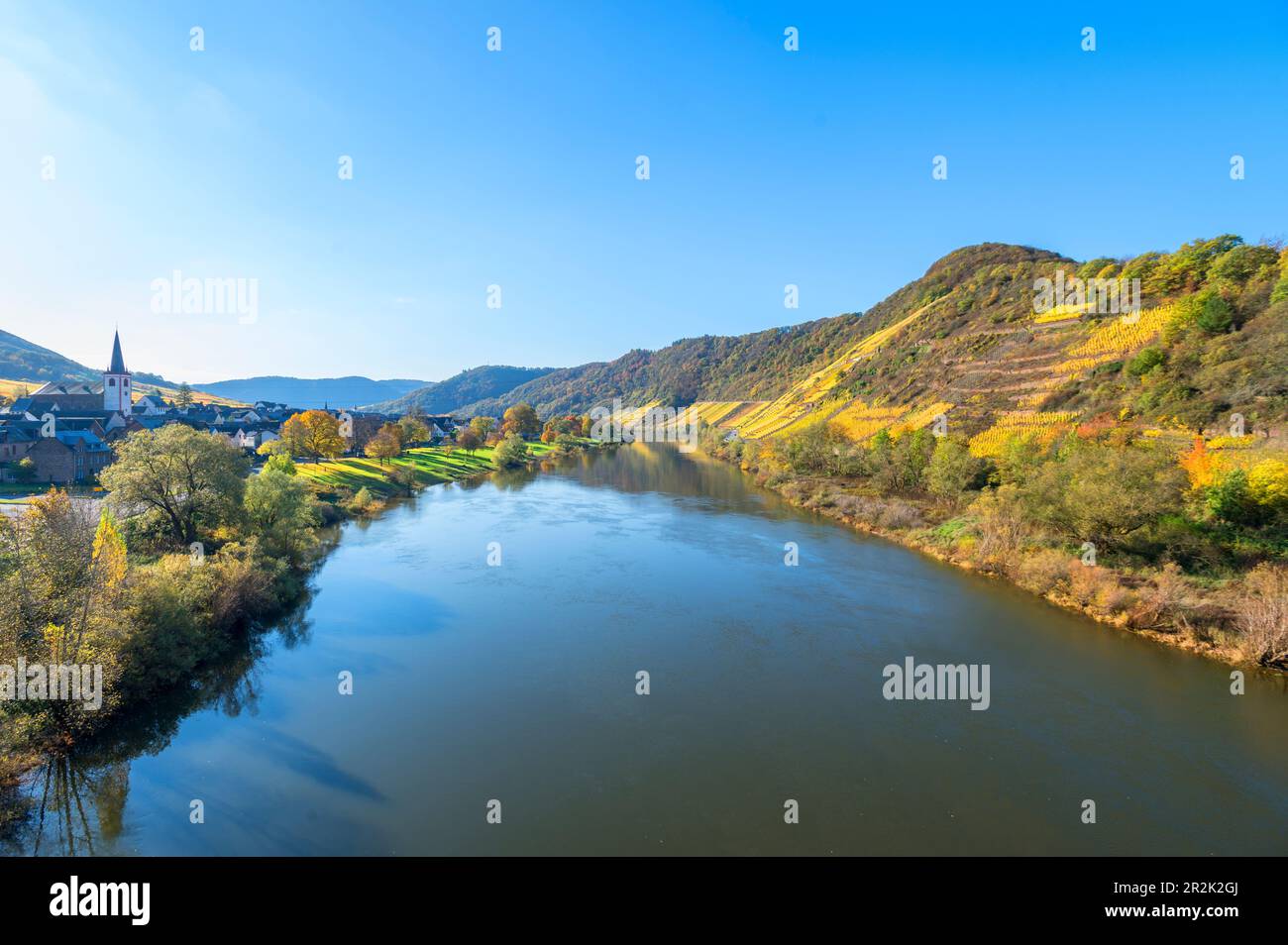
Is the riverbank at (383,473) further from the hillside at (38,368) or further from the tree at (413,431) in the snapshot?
the hillside at (38,368)

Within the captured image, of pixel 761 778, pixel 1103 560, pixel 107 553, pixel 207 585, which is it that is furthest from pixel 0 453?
pixel 1103 560

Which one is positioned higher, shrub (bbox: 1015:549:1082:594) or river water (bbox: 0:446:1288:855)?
shrub (bbox: 1015:549:1082:594)

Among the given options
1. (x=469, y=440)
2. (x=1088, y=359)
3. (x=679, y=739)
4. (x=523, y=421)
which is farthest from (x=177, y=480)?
(x=523, y=421)

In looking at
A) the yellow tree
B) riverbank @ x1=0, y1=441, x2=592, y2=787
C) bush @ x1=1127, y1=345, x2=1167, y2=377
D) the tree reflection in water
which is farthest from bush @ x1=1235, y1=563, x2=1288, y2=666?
riverbank @ x1=0, y1=441, x2=592, y2=787

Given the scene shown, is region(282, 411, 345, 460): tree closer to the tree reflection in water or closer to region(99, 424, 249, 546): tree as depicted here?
region(99, 424, 249, 546): tree

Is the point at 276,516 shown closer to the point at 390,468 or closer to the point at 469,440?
the point at 390,468

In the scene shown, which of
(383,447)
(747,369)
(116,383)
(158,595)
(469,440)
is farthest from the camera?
(747,369)

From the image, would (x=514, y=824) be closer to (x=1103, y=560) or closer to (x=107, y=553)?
(x=107, y=553)
